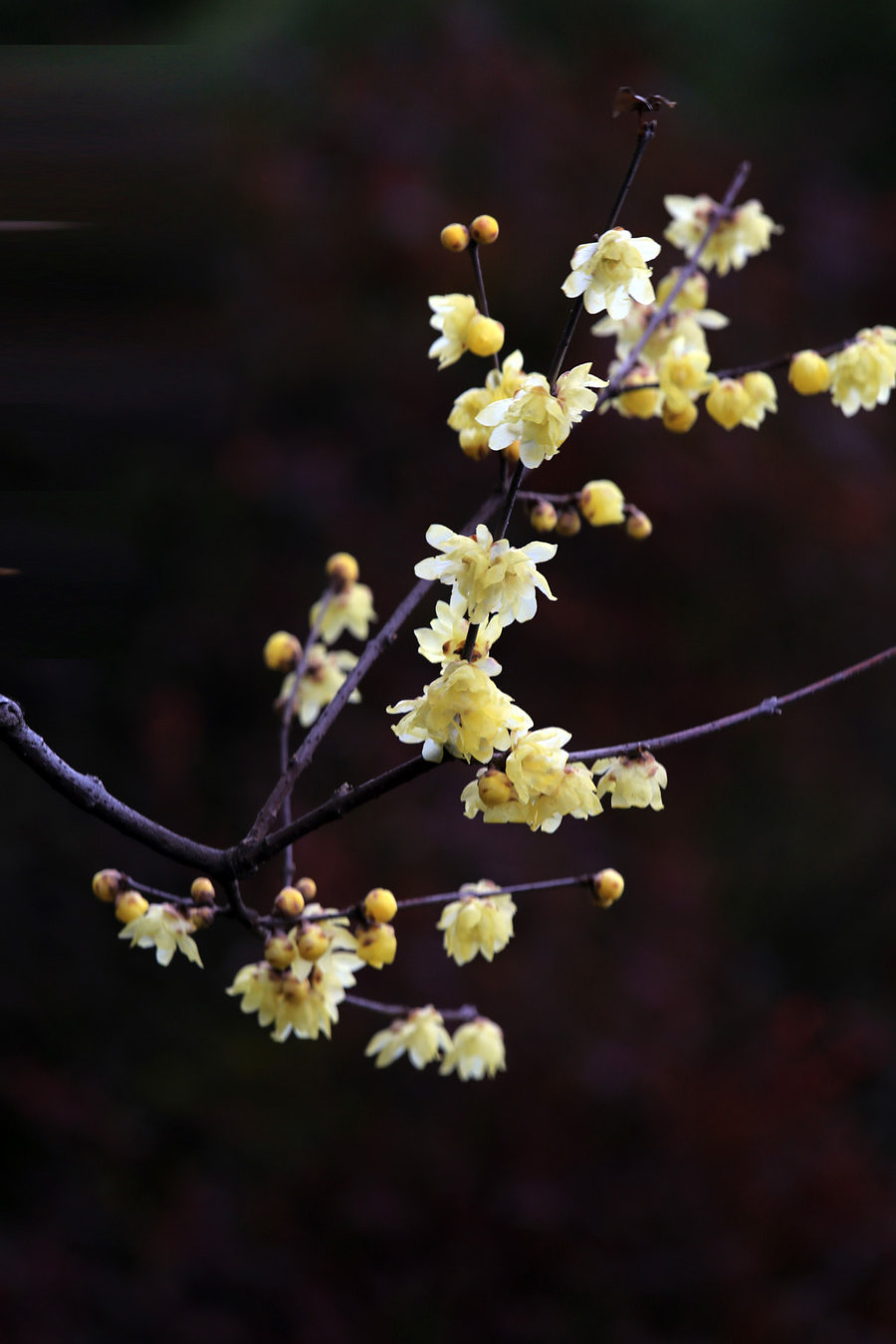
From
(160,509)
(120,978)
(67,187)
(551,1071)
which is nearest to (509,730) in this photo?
(67,187)

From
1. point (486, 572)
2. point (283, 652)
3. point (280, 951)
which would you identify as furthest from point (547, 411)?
point (283, 652)

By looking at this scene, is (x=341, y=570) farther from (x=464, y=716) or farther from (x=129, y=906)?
(x=464, y=716)

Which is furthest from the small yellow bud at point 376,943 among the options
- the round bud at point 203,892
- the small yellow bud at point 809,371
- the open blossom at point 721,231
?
the open blossom at point 721,231

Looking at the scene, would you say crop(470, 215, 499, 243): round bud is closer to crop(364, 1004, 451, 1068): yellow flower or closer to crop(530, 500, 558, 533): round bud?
crop(530, 500, 558, 533): round bud

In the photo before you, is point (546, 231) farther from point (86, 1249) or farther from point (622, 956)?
point (86, 1249)

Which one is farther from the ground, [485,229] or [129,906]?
[485,229]

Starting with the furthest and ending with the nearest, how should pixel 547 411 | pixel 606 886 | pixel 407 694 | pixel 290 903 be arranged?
1. pixel 407 694
2. pixel 606 886
3. pixel 290 903
4. pixel 547 411

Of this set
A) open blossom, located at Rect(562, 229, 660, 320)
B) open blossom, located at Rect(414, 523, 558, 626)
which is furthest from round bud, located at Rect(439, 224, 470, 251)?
open blossom, located at Rect(414, 523, 558, 626)
